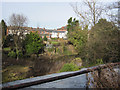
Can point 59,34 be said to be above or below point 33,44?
above

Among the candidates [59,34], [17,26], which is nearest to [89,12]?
[59,34]

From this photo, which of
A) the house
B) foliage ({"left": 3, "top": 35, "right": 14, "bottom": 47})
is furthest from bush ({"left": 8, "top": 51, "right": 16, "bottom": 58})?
the house

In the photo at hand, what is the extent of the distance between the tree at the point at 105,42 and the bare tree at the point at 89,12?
56.5 inches

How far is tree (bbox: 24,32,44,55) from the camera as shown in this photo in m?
15.4

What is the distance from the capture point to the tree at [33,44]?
15.4 m

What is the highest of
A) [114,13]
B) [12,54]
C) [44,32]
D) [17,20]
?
[17,20]

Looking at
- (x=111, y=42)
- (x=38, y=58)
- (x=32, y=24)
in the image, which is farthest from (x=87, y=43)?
(x=32, y=24)

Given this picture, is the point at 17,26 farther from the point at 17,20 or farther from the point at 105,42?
the point at 105,42

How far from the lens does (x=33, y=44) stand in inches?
616

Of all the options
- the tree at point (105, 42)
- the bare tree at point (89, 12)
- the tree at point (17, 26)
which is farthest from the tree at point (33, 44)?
the tree at point (105, 42)

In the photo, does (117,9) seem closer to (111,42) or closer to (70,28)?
(111,42)

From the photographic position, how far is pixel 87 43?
11625 millimetres

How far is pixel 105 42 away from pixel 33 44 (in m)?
9.11

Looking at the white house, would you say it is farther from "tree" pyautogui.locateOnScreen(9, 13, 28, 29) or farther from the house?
"tree" pyautogui.locateOnScreen(9, 13, 28, 29)
